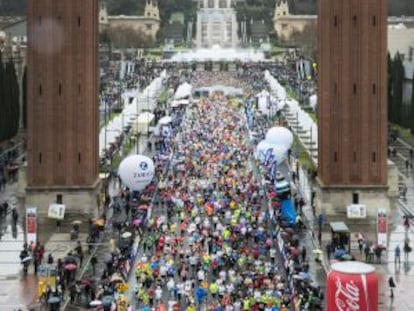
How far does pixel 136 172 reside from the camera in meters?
49.6

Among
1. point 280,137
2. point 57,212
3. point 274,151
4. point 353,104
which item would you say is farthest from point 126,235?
point 280,137

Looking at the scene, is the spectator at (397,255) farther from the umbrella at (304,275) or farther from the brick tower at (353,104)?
the brick tower at (353,104)

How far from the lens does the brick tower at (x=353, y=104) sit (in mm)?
46125

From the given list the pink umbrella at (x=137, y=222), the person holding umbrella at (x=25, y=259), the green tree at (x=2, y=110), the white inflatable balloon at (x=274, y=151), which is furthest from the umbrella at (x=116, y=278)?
the green tree at (x=2, y=110)

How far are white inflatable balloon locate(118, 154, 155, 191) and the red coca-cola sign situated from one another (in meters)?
28.0

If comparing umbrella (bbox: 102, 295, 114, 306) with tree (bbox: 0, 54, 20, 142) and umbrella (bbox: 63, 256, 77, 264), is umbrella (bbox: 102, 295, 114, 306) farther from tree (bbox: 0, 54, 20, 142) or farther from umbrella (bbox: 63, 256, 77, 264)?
tree (bbox: 0, 54, 20, 142)

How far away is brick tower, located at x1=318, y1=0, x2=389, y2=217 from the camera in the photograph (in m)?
46.1

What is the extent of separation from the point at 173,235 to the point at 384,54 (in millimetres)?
12419

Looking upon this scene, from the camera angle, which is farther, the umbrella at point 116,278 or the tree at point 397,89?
the tree at point 397,89

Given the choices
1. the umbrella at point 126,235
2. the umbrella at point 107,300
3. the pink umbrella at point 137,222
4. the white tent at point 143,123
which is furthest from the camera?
the white tent at point 143,123

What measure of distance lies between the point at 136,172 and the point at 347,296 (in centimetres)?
2848

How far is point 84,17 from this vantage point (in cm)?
4675

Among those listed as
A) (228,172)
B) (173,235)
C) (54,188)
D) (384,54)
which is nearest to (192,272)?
(173,235)

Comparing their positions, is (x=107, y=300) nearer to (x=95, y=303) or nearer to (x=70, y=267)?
(x=95, y=303)
